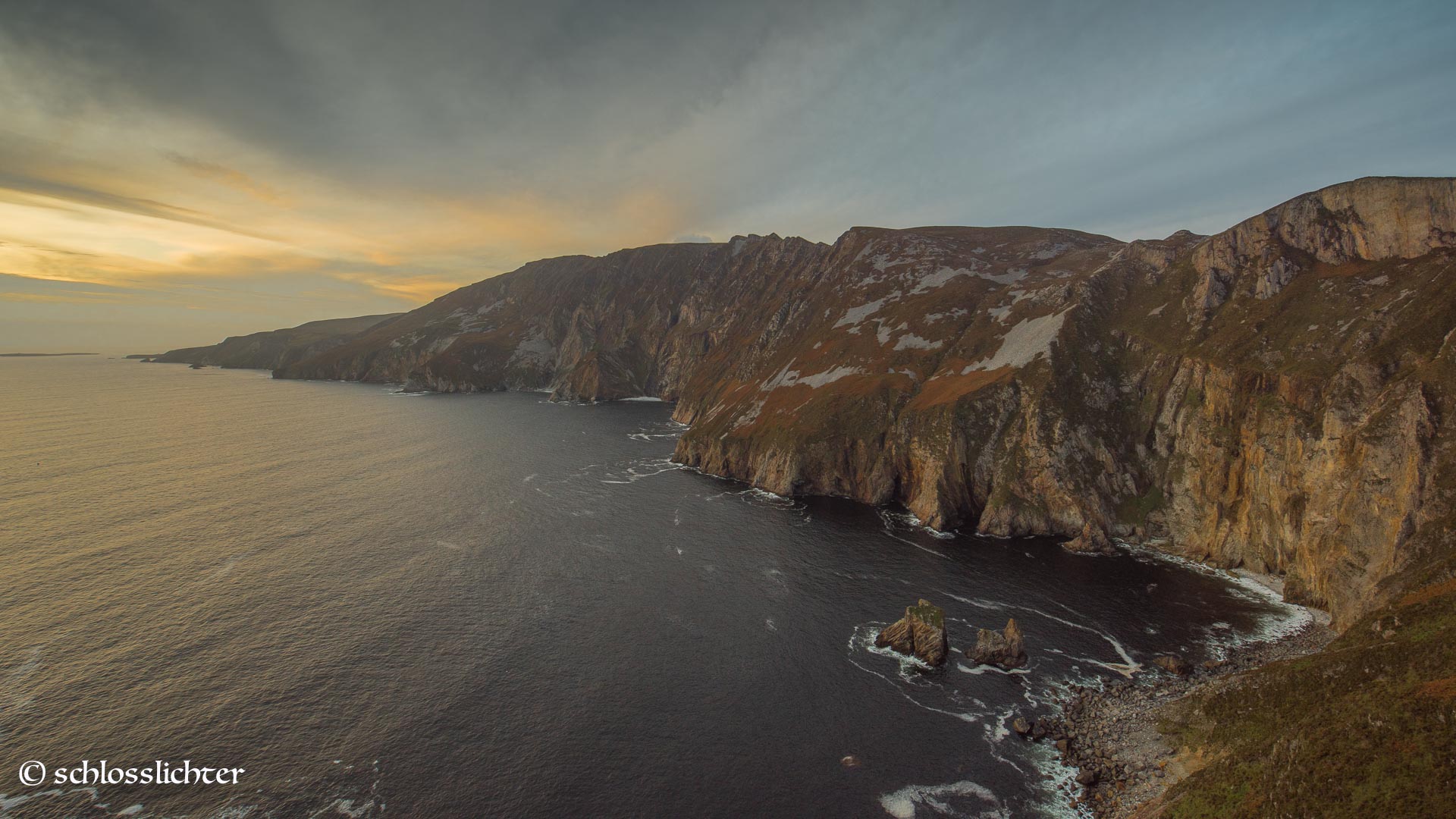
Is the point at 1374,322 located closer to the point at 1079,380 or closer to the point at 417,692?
the point at 1079,380

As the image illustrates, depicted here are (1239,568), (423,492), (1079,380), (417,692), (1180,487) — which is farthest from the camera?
(423,492)

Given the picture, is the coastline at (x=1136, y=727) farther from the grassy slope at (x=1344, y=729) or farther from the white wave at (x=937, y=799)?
the white wave at (x=937, y=799)

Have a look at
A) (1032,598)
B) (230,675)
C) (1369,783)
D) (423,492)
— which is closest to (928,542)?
(1032,598)

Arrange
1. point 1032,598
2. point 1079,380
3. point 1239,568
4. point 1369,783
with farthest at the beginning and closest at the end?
point 1079,380, point 1239,568, point 1032,598, point 1369,783

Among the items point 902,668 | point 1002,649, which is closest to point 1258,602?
point 1002,649

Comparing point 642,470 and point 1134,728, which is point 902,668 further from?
point 642,470

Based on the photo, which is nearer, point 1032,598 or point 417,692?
point 417,692
